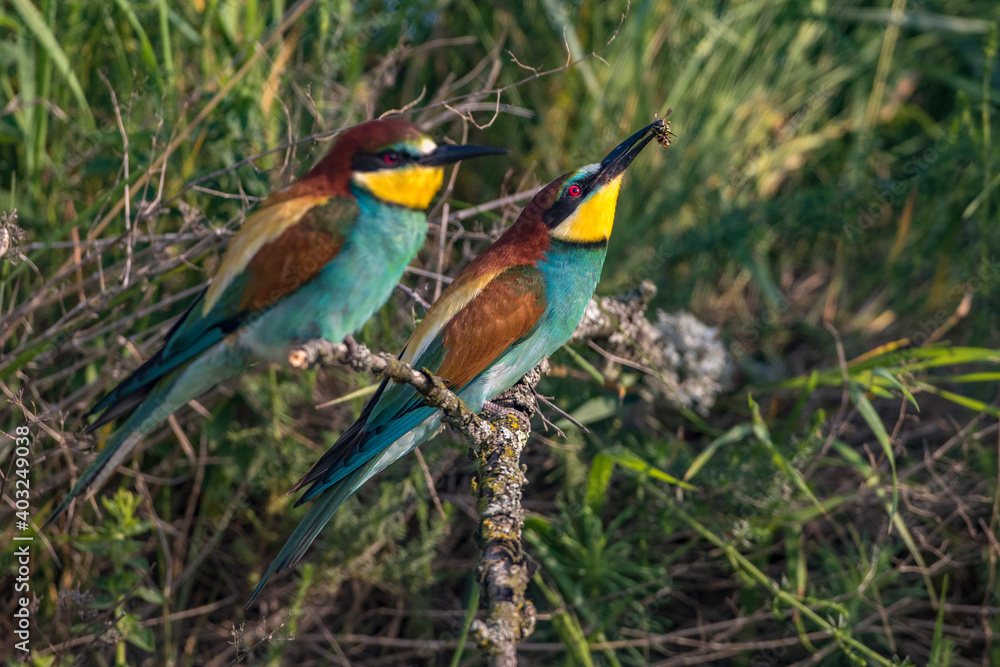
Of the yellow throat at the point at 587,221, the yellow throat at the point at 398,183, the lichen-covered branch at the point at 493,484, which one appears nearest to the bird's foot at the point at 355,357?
the lichen-covered branch at the point at 493,484

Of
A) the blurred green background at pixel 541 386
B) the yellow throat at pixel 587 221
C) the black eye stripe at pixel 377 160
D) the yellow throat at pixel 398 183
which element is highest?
the black eye stripe at pixel 377 160

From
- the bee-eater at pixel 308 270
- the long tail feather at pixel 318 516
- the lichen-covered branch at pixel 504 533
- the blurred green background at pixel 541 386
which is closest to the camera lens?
the lichen-covered branch at pixel 504 533

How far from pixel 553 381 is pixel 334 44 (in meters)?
1.27

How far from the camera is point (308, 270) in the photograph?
1616 millimetres

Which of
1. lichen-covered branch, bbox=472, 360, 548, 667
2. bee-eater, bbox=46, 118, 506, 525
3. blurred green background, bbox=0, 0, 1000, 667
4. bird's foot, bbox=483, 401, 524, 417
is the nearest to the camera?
lichen-covered branch, bbox=472, 360, 548, 667

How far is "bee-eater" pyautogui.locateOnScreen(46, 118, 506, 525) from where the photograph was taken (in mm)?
1615

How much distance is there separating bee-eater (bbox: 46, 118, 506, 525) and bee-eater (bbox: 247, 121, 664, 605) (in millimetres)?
331

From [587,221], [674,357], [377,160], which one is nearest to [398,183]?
[377,160]

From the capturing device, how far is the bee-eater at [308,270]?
1.62 m

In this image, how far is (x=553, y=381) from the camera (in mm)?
2799

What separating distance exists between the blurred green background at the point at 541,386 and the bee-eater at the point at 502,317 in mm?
293

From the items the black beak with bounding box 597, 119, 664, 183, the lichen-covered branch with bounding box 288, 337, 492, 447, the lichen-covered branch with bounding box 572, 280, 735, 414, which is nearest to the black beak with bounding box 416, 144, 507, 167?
the lichen-covered branch with bounding box 288, 337, 492, 447

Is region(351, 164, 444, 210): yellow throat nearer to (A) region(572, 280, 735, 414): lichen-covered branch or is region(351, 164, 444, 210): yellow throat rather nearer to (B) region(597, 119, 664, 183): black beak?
(B) region(597, 119, 664, 183): black beak

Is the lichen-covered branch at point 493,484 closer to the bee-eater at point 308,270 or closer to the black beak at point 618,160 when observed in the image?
the bee-eater at point 308,270
